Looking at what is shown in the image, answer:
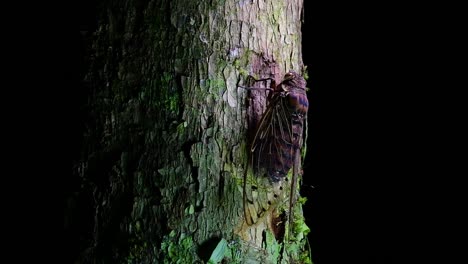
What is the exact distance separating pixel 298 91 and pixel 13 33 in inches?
32.6

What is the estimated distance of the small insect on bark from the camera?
1041 millimetres

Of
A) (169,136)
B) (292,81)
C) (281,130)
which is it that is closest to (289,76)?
(292,81)

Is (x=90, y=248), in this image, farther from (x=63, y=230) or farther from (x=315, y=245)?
(x=315, y=245)

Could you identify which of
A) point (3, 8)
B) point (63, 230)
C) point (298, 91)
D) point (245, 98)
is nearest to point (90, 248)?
point (63, 230)

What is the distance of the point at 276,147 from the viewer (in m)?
1.09

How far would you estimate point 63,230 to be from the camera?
1.06 meters

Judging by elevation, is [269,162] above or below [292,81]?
below

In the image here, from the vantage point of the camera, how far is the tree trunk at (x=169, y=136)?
971 millimetres

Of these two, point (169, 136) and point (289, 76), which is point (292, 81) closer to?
Answer: point (289, 76)

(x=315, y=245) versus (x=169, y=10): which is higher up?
(x=169, y=10)

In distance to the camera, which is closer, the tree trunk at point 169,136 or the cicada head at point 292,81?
the tree trunk at point 169,136

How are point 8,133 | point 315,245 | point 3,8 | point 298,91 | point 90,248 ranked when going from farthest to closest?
point 315,245 < point 3,8 < point 8,133 < point 298,91 < point 90,248

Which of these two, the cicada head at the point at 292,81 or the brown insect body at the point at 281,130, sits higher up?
the cicada head at the point at 292,81

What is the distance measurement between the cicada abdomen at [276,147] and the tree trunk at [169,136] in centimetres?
3
